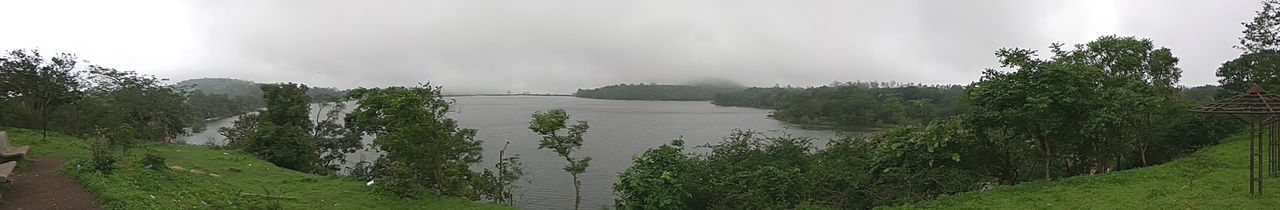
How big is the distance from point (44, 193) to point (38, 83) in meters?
14.9

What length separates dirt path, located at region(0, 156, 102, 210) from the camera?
9.05m

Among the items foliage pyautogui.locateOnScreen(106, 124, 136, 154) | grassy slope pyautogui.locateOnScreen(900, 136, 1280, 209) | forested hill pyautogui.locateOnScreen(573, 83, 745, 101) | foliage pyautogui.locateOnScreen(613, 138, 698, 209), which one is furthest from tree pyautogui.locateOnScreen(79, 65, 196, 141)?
forested hill pyautogui.locateOnScreen(573, 83, 745, 101)

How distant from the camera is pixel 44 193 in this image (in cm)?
973

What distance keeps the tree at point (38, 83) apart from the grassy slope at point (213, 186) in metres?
1.43

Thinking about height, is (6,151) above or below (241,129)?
above

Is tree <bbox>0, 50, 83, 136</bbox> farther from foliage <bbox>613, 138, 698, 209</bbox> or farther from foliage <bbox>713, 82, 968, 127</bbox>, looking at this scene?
foliage <bbox>713, 82, 968, 127</bbox>

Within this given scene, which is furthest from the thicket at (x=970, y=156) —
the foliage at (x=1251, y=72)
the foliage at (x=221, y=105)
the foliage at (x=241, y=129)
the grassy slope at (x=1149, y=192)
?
the foliage at (x=221, y=105)

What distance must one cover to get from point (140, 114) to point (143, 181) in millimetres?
19909

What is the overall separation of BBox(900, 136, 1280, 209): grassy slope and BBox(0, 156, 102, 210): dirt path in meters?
13.2

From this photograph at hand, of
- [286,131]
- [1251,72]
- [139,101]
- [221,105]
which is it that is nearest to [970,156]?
[1251,72]

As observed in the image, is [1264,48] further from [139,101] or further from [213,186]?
[139,101]

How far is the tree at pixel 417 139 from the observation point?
14.1 meters

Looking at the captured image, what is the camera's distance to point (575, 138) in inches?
588

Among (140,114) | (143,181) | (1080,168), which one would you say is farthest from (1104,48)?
(140,114)
